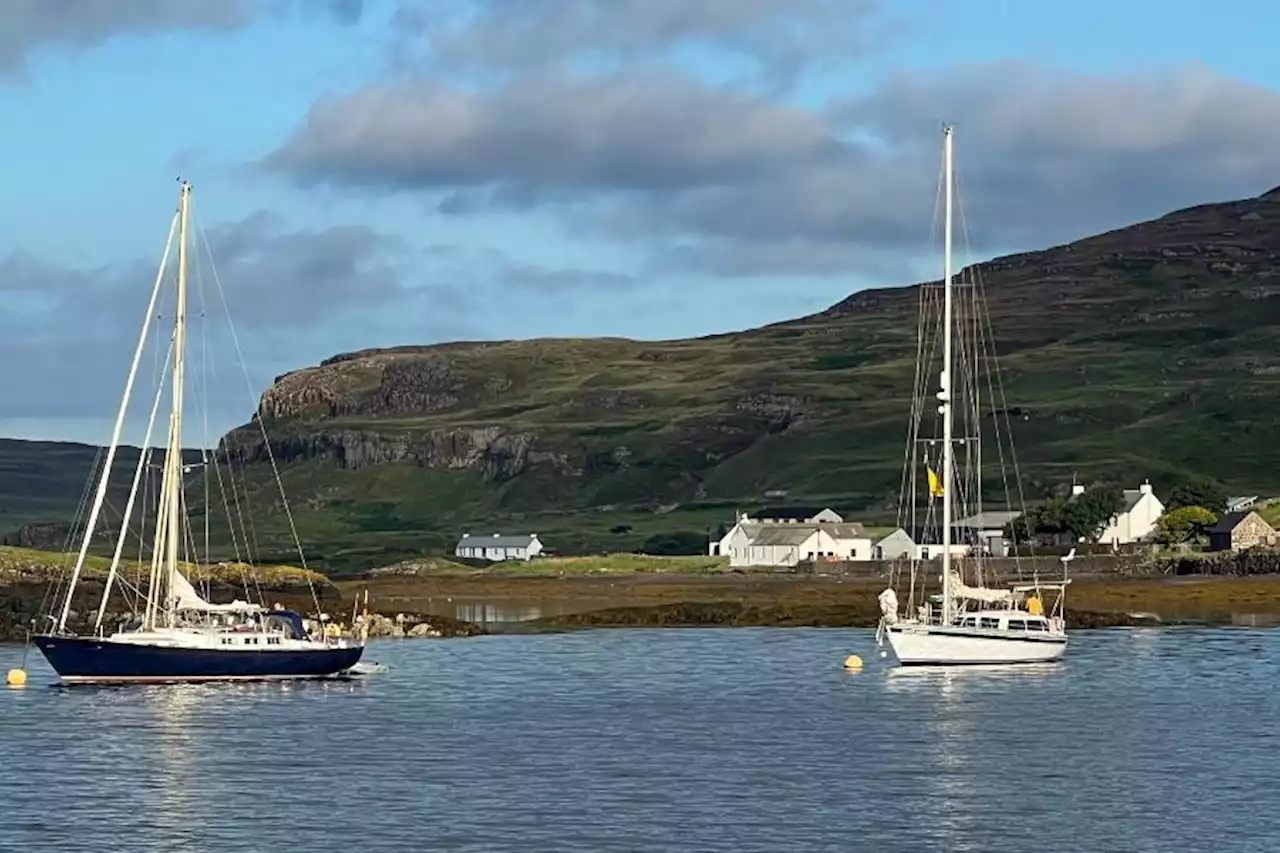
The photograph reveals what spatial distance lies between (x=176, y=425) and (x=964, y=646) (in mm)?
25454

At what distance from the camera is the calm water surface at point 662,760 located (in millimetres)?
37062

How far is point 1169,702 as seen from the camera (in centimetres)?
5838

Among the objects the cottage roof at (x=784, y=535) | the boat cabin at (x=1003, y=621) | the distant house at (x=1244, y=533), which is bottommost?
the boat cabin at (x=1003, y=621)

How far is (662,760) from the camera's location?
46562 mm

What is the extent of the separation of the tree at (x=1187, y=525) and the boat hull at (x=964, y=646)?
7940 centimetres

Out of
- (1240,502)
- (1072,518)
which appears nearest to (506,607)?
(1072,518)

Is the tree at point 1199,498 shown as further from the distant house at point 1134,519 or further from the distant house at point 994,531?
the distant house at point 994,531

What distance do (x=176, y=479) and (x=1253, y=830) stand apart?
35868mm

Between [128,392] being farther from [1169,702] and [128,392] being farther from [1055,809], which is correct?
[1055,809]

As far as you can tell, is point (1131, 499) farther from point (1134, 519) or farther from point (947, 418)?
point (947, 418)

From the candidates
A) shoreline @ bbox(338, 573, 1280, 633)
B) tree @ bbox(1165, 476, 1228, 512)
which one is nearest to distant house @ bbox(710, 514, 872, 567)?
shoreline @ bbox(338, 573, 1280, 633)

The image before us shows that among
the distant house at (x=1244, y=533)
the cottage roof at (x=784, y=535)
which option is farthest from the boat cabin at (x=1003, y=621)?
the cottage roof at (x=784, y=535)

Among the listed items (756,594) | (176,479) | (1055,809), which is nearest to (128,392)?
(176,479)

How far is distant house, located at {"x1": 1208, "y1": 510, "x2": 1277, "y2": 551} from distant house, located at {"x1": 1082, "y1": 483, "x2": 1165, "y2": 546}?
18.1 m
